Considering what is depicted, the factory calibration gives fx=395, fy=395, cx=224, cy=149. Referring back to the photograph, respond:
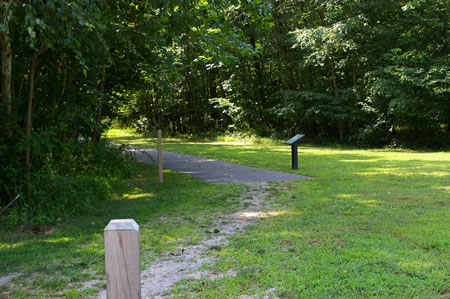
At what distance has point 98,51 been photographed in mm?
6750

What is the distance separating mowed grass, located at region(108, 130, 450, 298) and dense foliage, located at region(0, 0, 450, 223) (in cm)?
306

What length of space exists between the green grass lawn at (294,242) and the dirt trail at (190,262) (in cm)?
14

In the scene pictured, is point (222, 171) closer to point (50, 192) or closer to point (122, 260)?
point (50, 192)

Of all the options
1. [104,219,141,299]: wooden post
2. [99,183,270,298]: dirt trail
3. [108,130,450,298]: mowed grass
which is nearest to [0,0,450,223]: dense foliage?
[99,183,270,298]: dirt trail

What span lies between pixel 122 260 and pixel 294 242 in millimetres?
3210

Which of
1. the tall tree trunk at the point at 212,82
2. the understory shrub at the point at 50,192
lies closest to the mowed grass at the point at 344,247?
the understory shrub at the point at 50,192

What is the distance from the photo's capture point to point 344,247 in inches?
177

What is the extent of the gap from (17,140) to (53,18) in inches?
101

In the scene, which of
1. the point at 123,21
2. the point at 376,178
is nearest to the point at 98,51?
the point at 123,21

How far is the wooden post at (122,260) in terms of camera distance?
1.91 meters

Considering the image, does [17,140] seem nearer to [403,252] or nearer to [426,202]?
[403,252]

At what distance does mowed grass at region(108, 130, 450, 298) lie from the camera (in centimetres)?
348

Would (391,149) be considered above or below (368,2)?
below

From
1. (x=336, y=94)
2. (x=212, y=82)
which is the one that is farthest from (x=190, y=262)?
(x=212, y=82)
